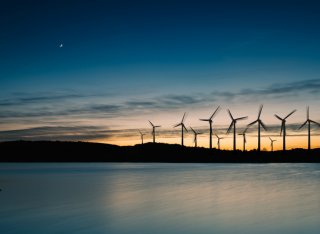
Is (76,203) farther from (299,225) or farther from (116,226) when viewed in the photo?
(299,225)

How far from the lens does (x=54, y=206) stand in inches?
1178

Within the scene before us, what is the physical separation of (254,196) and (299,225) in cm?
1483

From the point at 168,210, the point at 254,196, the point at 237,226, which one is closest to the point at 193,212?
the point at 168,210

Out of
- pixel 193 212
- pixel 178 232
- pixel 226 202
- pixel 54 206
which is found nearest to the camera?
pixel 178 232

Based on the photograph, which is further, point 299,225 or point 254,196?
point 254,196

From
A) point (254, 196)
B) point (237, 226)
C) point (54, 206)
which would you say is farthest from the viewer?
point (254, 196)

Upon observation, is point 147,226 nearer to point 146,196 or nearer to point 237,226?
point 237,226

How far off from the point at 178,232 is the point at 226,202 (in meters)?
13.5

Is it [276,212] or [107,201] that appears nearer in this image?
[276,212]

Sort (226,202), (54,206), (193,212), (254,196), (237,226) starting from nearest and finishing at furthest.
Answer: (237,226) < (193,212) < (54,206) < (226,202) < (254,196)

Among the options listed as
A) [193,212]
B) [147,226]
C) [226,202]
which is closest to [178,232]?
[147,226]

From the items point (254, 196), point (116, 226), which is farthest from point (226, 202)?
point (116, 226)

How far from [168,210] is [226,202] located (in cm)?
682

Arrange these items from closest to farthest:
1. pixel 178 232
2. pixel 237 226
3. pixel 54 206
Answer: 1. pixel 178 232
2. pixel 237 226
3. pixel 54 206
